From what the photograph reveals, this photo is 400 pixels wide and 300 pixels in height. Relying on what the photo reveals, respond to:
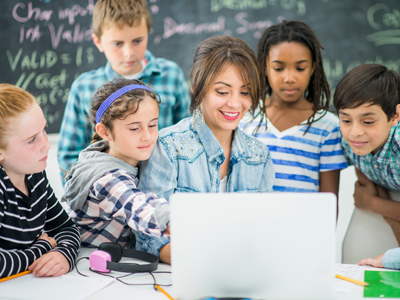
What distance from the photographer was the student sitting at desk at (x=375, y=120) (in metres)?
1.63

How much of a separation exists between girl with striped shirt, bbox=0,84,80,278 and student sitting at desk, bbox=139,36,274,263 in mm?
327

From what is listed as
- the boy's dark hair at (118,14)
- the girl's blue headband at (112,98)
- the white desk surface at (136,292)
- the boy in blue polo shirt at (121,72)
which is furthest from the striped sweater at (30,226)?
the boy's dark hair at (118,14)

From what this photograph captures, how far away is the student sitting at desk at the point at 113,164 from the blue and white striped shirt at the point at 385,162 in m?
0.86

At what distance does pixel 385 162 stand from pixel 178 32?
1577 mm

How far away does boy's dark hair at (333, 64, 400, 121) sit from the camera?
1624mm

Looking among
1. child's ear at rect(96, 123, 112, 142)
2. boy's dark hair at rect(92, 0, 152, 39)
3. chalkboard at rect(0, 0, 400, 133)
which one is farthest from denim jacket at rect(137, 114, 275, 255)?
chalkboard at rect(0, 0, 400, 133)

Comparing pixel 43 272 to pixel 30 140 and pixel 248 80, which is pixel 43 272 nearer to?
pixel 30 140

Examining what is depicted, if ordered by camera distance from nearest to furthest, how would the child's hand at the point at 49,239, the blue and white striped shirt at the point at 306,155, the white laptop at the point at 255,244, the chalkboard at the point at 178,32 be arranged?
1. the white laptop at the point at 255,244
2. the child's hand at the point at 49,239
3. the blue and white striped shirt at the point at 306,155
4. the chalkboard at the point at 178,32

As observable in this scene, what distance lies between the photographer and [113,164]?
1.40 metres

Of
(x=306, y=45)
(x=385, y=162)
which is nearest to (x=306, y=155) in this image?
(x=385, y=162)

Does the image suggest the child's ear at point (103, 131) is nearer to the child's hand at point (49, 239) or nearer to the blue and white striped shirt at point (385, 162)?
the child's hand at point (49, 239)

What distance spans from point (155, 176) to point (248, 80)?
46 cm

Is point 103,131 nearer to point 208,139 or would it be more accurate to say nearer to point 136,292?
point 208,139

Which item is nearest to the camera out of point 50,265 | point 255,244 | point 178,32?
point 255,244
